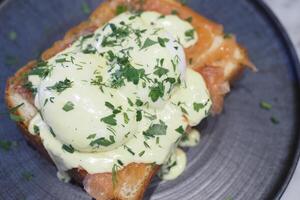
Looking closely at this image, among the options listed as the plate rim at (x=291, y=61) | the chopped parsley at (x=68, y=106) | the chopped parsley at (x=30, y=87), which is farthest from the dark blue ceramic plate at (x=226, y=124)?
the chopped parsley at (x=68, y=106)

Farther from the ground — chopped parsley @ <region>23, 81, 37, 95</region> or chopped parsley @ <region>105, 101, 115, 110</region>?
chopped parsley @ <region>23, 81, 37, 95</region>

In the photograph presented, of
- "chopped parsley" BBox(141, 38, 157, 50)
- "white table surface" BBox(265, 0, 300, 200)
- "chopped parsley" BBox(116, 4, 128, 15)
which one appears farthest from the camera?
"white table surface" BBox(265, 0, 300, 200)

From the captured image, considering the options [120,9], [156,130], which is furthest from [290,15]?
[156,130]

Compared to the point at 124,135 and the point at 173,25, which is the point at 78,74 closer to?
the point at 124,135

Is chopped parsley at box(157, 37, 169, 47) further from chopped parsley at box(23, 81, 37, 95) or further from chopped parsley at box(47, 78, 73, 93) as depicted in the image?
chopped parsley at box(23, 81, 37, 95)

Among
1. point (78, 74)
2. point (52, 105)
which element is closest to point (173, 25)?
point (78, 74)

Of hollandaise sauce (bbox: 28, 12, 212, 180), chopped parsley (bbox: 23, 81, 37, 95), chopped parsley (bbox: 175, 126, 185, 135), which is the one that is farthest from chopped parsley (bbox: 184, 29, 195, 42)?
chopped parsley (bbox: 23, 81, 37, 95)
